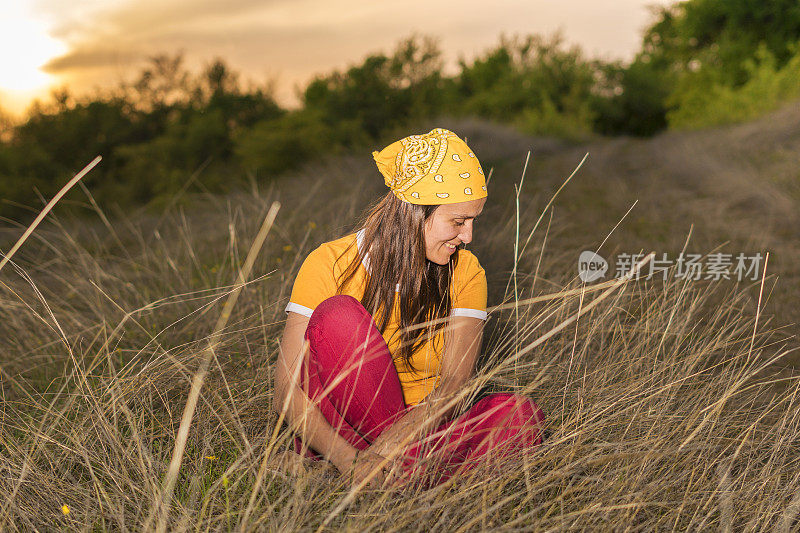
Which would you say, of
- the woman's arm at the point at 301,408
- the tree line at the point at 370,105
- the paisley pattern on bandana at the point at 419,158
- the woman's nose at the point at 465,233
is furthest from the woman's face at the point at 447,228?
the tree line at the point at 370,105

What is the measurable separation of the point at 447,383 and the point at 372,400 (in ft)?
0.75

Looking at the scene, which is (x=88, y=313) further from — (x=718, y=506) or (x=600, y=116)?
(x=600, y=116)

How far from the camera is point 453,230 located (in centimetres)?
186

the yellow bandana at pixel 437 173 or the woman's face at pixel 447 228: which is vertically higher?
the yellow bandana at pixel 437 173

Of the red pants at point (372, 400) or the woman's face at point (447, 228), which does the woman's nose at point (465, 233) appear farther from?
the red pants at point (372, 400)

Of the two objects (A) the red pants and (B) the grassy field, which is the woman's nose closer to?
(B) the grassy field

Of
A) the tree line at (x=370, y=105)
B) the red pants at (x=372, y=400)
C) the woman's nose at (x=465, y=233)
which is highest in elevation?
the woman's nose at (x=465, y=233)

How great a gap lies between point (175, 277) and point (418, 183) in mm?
2392

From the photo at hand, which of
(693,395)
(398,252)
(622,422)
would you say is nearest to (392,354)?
(398,252)

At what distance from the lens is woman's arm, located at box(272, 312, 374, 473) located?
174 centimetres

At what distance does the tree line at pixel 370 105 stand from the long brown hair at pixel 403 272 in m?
10.7

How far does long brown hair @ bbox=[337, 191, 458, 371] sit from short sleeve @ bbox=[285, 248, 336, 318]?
0.05 metres

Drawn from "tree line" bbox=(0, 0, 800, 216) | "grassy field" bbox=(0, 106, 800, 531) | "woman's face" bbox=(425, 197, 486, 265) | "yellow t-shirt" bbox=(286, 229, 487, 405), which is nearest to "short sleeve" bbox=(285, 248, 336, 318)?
"yellow t-shirt" bbox=(286, 229, 487, 405)

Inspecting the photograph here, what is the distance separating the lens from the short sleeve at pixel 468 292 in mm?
1984
